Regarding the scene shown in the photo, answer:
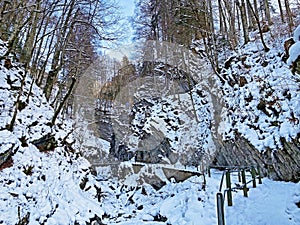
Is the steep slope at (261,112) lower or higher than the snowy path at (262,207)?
higher

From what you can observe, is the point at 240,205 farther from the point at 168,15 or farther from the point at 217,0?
the point at 168,15

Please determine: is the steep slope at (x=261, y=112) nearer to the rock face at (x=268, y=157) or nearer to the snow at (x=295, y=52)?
the rock face at (x=268, y=157)

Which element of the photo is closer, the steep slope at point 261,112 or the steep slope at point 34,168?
the steep slope at point 34,168

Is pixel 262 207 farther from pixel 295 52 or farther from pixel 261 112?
pixel 261 112

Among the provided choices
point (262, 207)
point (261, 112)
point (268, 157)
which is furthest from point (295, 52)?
point (261, 112)

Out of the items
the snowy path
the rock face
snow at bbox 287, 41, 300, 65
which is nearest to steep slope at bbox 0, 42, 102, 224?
the snowy path

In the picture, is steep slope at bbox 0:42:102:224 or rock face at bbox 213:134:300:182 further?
rock face at bbox 213:134:300:182

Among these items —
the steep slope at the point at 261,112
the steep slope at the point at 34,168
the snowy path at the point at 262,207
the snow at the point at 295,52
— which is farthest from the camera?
the steep slope at the point at 261,112

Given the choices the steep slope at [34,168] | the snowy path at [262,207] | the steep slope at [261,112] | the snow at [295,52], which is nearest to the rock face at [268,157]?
the steep slope at [261,112]

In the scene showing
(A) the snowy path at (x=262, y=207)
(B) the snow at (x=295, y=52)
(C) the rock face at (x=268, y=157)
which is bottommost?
(A) the snowy path at (x=262, y=207)

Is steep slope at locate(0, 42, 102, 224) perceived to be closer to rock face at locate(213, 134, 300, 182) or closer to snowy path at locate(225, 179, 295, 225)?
snowy path at locate(225, 179, 295, 225)

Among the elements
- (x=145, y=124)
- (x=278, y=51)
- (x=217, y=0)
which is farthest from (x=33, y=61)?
(x=217, y=0)

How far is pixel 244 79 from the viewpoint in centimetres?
1052

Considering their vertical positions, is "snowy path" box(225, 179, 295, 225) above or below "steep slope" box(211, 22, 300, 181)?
below
